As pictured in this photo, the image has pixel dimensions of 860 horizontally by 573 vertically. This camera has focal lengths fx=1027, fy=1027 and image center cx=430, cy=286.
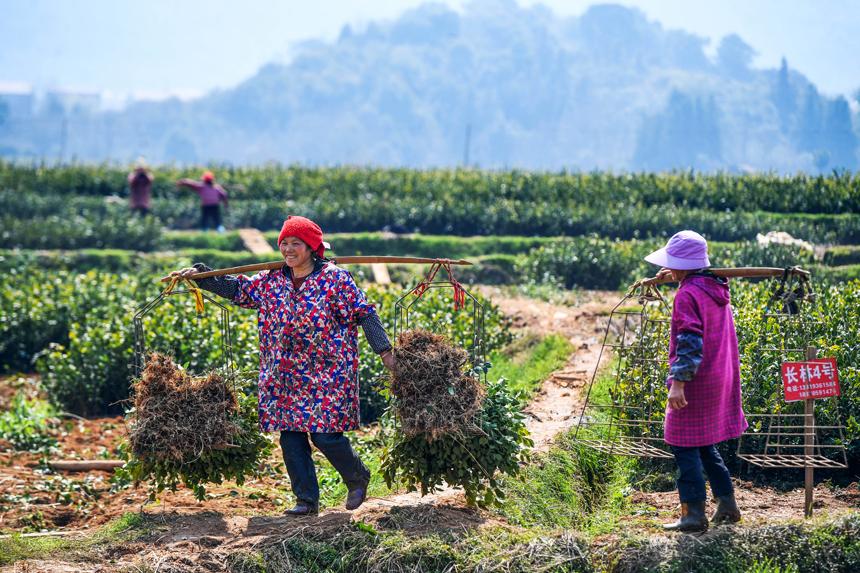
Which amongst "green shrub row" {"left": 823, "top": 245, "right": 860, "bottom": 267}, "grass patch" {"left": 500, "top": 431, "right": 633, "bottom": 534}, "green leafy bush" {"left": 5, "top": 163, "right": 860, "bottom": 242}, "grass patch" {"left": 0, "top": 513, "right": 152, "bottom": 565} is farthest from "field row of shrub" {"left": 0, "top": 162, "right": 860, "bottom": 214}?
"grass patch" {"left": 0, "top": 513, "right": 152, "bottom": 565}

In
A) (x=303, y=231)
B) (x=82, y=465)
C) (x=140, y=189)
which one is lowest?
(x=82, y=465)

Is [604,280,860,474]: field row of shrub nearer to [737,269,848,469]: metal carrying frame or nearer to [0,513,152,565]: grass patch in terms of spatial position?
[737,269,848,469]: metal carrying frame

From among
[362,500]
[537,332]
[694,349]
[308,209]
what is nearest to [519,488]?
[362,500]

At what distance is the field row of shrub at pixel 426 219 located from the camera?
17062 millimetres

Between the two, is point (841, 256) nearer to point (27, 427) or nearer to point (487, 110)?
point (27, 427)

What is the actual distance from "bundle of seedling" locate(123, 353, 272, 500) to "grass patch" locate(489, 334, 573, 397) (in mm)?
3248

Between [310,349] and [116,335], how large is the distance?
483cm

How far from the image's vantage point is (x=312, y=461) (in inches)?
227

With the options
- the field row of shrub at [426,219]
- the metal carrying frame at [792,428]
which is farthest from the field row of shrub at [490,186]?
the metal carrying frame at [792,428]

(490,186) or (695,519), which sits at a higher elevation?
(490,186)

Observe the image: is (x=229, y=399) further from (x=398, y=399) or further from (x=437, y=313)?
(x=437, y=313)

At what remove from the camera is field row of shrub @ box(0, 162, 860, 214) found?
18.5 metres

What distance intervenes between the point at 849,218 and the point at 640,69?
171 m

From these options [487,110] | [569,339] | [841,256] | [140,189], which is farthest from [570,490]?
[487,110]
